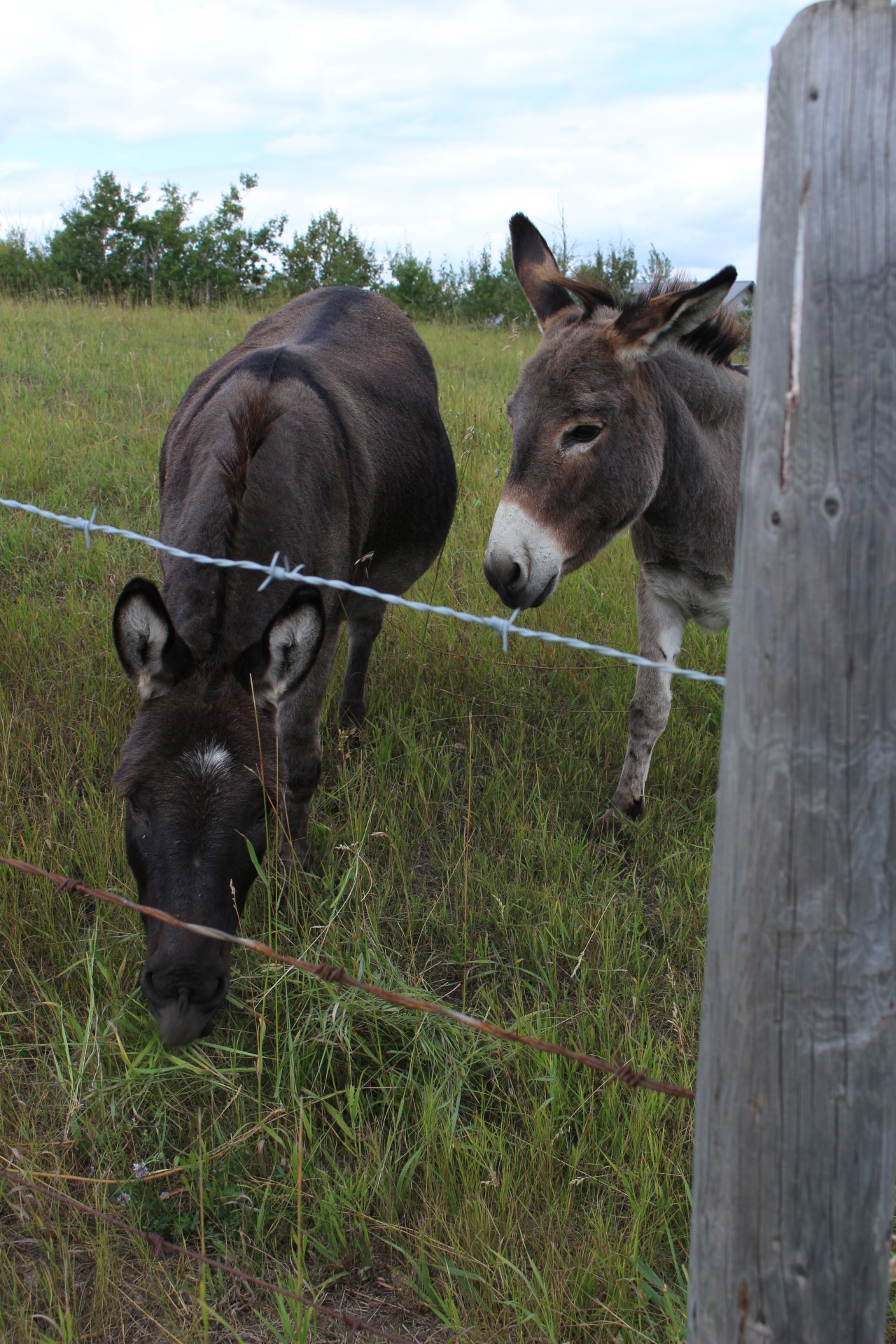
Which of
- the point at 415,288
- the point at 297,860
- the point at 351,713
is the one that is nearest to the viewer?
the point at 297,860

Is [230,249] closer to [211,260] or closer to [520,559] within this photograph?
[211,260]

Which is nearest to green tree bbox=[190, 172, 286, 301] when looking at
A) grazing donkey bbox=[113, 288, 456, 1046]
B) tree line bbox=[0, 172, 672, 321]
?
tree line bbox=[0, 172, 672, 321]

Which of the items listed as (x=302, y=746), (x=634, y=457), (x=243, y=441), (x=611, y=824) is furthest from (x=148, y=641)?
(x=611, y=824)

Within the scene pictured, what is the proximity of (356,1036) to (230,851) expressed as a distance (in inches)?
23.1

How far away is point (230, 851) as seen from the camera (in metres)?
2.44

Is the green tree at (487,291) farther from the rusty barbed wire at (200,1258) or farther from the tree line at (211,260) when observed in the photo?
the rusty barbed wire at (200,1258)

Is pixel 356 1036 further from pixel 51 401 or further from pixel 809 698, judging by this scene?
pixel 51 401

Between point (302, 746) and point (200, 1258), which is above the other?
point (302, 746)

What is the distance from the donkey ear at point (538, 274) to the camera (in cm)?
390

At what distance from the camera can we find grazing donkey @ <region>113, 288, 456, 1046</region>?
7.89 feet

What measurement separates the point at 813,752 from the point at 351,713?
363 cm

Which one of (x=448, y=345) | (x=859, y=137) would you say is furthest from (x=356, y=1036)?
(x=448, y=345)

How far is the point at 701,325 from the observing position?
3.79m

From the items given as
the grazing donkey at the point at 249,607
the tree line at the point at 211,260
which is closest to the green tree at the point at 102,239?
the tree line at the point at 211,260
